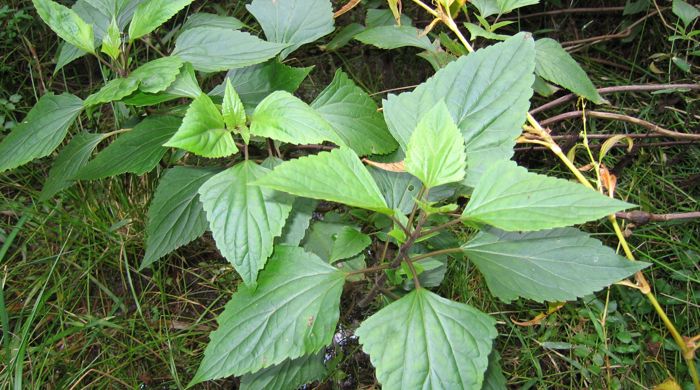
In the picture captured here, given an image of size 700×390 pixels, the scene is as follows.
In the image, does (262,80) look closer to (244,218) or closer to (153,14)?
Result: (153,14)

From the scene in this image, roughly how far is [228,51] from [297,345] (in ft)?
2.41

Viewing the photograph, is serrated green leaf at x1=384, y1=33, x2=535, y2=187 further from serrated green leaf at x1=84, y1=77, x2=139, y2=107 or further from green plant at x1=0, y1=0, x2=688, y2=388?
serrated green leaf at x1=84, y1=77, x2=139, y2=107

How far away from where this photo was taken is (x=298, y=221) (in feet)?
4.58

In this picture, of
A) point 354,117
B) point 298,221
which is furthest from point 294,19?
point 298,221

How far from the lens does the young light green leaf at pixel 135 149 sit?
1.42 meters

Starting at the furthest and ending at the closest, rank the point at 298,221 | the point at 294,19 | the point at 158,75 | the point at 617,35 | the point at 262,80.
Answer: the point at 617,35, the point at 294,19, the point at 262,80, the point at 298,221, the point at 158,75

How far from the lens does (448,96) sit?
130 cm

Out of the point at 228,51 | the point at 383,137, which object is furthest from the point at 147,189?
the point at 383,137

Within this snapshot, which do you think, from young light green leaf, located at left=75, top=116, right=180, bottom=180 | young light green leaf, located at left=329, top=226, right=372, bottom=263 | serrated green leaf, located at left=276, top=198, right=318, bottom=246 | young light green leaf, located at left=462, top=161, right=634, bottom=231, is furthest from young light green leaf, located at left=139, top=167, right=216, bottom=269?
young light green leaf, located at left=462, top=161, right=634, bottom=231

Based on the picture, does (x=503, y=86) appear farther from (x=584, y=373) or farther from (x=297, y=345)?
(x=584, y=373)

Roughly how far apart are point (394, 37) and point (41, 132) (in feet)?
3.38

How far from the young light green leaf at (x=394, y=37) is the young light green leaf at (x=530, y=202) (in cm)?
78

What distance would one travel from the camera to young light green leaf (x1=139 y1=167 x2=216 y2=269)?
1446 millimetres

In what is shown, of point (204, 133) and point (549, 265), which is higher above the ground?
point (204, 133)
